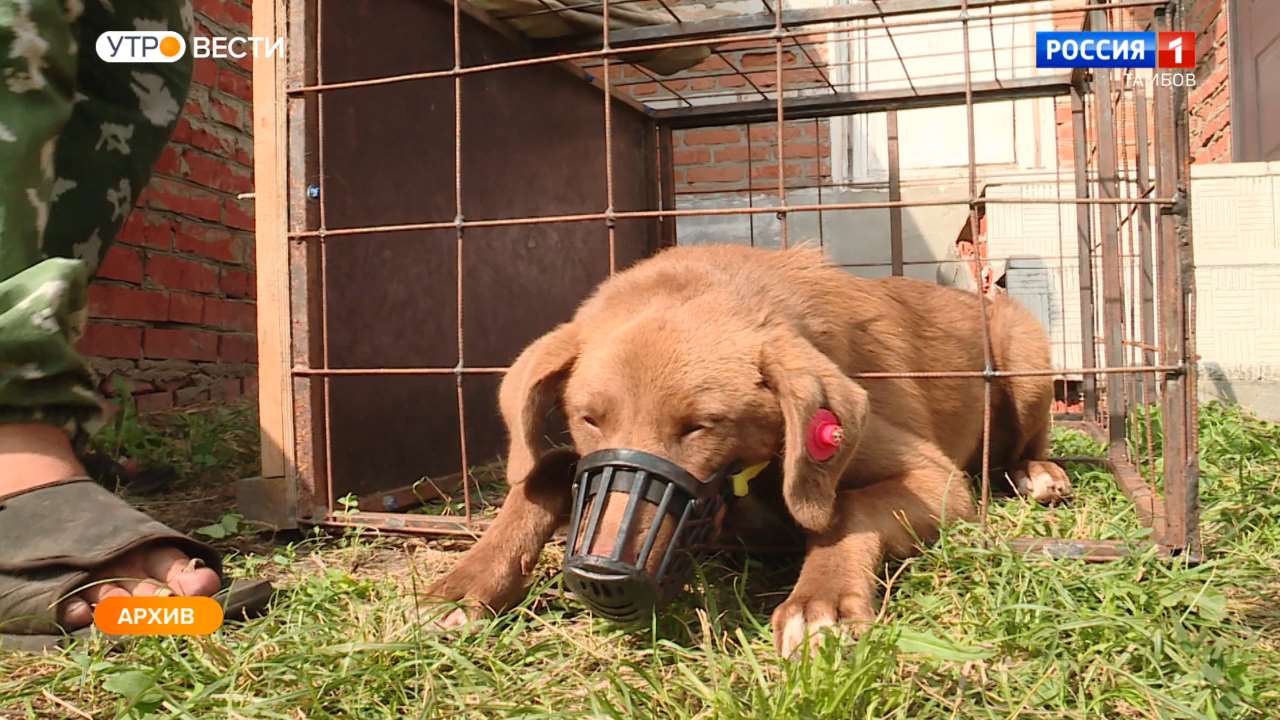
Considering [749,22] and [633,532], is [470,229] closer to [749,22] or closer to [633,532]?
[749,22]

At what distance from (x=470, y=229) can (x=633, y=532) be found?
240 centimetres

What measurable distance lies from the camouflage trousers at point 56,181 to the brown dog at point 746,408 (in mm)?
1019

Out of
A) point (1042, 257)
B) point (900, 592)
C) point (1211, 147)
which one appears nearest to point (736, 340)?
point (900, 592)

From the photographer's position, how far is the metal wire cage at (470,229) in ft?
8.46

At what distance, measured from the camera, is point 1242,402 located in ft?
15.9

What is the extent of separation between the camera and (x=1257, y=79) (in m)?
5.97

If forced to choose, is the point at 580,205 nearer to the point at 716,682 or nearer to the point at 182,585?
the point at 182,585

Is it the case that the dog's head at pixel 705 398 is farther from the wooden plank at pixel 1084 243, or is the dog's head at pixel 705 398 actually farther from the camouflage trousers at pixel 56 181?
the wooden plank at pixel 1084 243

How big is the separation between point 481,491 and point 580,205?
178 centimetres

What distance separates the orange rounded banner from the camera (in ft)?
6.51

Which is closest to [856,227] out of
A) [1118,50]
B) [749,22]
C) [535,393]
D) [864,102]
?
[864,102]

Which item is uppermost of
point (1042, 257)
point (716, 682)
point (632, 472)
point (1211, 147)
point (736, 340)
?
point (1211, 147)

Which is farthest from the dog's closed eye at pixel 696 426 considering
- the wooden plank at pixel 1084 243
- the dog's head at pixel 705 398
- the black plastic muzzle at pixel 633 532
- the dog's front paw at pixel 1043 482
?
the wooden plank at pixel 1084 243

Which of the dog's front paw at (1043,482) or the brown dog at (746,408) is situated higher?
the brown dog at (746,408)
